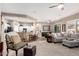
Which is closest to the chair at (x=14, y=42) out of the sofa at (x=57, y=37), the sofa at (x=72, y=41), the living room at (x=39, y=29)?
the living room at (x=39, y=29)

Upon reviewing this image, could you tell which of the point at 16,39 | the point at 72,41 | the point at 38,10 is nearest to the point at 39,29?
the point at 38,10

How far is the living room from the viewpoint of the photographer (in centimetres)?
263

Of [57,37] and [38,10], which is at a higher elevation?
[38,10]

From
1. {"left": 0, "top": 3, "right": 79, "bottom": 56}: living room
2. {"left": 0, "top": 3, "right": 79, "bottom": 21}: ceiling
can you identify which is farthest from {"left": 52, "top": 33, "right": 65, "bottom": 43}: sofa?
{"left": 0, "top": 3, "right": 79, "bottom": 21}: ceiling

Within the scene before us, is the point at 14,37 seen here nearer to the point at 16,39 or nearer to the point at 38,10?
the point at 16,39

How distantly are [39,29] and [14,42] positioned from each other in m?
0.61

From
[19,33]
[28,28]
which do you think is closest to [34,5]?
[28,28]

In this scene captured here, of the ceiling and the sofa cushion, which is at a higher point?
the ceiling

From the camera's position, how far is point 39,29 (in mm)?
2719

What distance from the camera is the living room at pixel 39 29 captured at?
2631mm

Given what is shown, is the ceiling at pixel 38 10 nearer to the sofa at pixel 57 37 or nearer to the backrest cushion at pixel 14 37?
the sofa at pixel 57 37

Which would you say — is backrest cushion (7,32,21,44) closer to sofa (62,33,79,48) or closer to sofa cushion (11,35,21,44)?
sofa cushion (11,35,21,44)

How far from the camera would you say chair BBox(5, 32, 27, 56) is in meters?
2.61

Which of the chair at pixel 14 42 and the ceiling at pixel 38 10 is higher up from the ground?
the ceiling at pixel 38 10
